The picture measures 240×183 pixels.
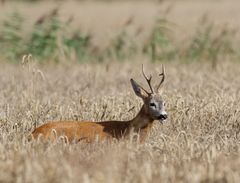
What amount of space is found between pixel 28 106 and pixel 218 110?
8.75 feet

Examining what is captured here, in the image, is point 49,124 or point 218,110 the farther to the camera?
point 218,110

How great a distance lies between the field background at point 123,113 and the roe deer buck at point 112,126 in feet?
0.70

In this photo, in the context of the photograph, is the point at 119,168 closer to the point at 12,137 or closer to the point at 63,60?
the point at 12,137

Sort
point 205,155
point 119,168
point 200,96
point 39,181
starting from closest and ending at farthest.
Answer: point 39,181 → point 119,168 → point 205,155 → point 200,96

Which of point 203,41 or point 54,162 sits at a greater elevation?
point 203,41

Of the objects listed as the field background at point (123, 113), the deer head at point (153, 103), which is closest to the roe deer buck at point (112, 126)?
the deer head at point (153, 103)

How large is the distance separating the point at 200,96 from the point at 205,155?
5.16 m

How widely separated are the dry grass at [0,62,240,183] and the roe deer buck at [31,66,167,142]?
218 mm

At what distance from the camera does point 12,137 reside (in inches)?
393

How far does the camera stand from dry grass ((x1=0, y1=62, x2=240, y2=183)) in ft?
24.8

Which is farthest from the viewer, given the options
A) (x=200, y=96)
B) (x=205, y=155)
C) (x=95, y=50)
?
(x=95, y=50)

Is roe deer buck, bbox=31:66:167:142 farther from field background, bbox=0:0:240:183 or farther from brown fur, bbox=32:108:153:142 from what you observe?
field background, bbox=0:0:240:183

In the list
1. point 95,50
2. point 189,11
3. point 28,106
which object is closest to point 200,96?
point 28,106

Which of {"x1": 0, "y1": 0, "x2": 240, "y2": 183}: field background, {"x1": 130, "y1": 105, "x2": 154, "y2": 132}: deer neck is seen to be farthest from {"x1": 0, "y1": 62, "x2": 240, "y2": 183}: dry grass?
{"x1": 130, "y1": 105, "x2": 154, "y2": 132}: deer neck
